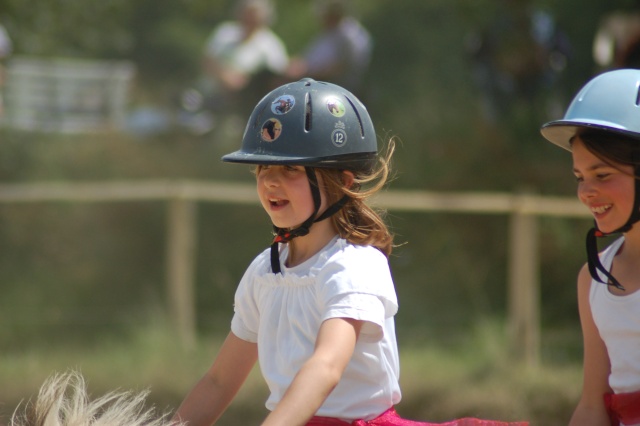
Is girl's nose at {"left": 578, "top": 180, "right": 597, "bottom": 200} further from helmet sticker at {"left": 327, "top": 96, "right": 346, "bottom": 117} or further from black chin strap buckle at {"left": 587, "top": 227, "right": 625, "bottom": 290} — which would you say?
helmet sticker at {"left": 327, "top": 96, "right": 346, "bottom": 117}

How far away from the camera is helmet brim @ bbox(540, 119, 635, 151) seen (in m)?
3.32

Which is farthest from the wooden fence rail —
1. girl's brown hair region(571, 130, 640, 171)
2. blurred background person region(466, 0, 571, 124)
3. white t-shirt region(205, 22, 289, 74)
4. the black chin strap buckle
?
girl's brown hair region(571, 130, 640, 171)

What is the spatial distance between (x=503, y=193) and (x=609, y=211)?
717cm

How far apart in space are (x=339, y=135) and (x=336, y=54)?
24.8ft

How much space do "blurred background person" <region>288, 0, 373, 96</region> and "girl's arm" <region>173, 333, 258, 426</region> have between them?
7338 millimetres

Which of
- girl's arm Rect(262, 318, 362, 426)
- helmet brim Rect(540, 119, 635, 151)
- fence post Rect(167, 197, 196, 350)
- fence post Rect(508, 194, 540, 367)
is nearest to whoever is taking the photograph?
girl's arm Rect(262, 318, 362, 426)

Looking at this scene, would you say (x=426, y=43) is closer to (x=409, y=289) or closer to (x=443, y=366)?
(x=409, y=289)

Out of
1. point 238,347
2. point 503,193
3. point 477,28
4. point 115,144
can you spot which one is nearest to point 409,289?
point 503,193

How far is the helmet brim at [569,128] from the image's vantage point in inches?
131

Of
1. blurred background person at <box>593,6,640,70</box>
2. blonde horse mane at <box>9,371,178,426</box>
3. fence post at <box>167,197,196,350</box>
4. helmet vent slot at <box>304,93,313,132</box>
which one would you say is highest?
blurred background person at <box>593,6,640,70</box>

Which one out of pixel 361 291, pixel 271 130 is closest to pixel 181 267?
pixel 271 130

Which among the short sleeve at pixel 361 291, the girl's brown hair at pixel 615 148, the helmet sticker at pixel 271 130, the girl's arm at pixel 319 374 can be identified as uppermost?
the helmet sticker at pixel 271 130

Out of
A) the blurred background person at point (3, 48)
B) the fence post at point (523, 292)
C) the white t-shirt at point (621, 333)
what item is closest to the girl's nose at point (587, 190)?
the white t-shirt at point (621, 333)

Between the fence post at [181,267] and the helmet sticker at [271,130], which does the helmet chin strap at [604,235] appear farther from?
the fence post at [181,267]
